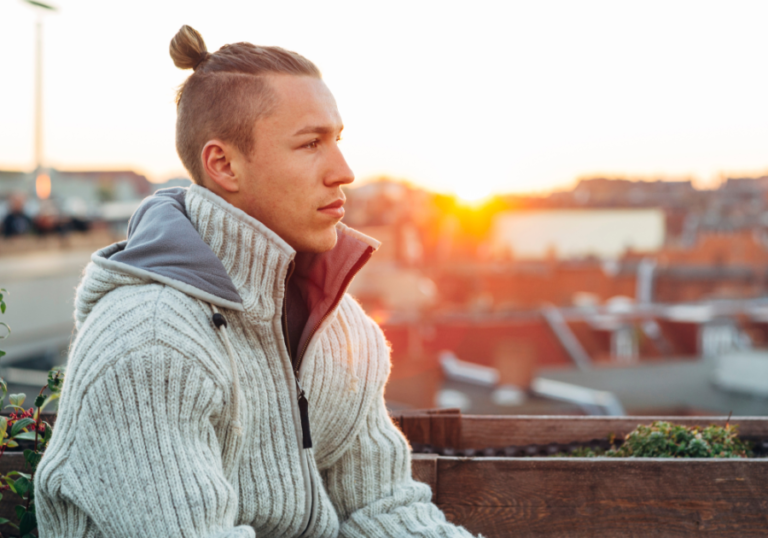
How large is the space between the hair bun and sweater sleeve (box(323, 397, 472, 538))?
4.04ft

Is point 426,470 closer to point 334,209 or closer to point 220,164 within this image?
point 334,209

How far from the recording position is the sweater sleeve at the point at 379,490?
231 cm

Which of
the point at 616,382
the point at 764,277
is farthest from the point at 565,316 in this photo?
the point at 764,277

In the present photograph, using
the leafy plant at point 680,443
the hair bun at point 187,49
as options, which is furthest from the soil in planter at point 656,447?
the hair bun at point 187,49

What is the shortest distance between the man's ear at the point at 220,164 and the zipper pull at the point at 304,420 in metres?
0.64

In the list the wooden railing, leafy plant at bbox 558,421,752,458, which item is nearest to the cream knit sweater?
the wooden railing

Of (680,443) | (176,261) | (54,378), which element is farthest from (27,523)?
(680,443)

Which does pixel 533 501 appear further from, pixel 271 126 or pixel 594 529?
pixel 271 126

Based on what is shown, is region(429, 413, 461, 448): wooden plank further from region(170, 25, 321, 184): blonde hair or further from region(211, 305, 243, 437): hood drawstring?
region(170, 25, 321, 184): blonde hair

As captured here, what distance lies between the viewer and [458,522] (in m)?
2.63

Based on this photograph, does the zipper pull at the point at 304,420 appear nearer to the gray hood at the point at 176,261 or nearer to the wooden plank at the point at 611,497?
the gray hood at the point at 176,261

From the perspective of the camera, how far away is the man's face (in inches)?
80.1

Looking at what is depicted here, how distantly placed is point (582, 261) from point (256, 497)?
50.1m

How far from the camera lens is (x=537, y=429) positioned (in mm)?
3127
